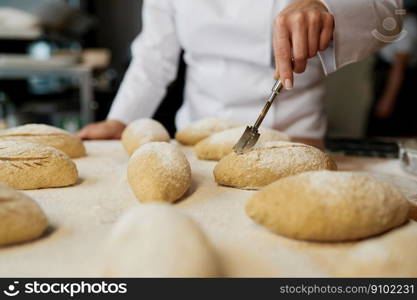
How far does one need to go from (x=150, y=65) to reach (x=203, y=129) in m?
0.67

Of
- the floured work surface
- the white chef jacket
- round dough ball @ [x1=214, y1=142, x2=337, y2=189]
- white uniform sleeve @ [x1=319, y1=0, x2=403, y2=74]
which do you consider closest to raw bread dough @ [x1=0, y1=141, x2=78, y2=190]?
the floured work surface

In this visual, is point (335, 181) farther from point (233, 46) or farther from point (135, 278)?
point (233, 46)

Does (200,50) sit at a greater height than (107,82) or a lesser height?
greater

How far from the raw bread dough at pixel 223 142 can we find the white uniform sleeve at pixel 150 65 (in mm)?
656

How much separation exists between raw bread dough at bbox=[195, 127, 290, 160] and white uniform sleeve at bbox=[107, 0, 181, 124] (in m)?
0.66

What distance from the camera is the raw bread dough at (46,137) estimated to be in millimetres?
938

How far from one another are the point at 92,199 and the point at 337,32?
664mm

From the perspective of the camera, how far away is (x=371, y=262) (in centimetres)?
48

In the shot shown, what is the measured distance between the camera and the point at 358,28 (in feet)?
3.28

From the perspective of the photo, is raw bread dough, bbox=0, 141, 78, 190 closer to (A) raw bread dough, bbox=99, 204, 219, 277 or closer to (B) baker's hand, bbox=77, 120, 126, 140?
(A) raw bread dough, bbox=99, 204, 219, 277

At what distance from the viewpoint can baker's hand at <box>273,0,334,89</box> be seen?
0.83m

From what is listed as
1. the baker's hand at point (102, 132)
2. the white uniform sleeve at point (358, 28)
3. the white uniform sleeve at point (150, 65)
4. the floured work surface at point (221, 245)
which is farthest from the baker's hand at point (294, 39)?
the white uniform sleeve at point (150, 65)

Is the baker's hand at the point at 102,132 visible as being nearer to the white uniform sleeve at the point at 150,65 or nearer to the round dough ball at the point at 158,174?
the white uniform sleeve at the point at 150,65

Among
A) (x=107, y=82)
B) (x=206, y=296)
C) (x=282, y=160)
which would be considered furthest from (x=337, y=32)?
(x=107, y=82)
